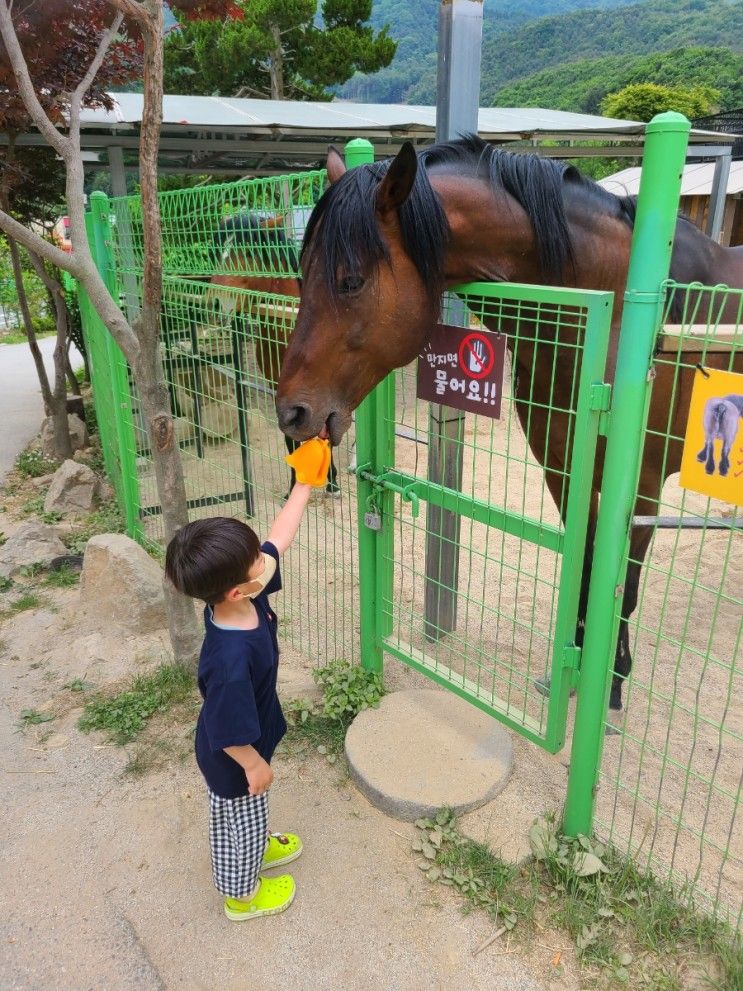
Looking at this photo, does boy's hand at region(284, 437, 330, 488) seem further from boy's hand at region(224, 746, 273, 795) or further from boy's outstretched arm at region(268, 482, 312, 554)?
boy's hand at region(224, 746, 273, 795)

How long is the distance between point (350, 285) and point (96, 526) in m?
3.39

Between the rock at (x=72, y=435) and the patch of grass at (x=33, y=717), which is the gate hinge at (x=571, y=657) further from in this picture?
the rock at (x=72, y=435)

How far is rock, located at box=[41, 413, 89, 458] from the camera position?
601cm

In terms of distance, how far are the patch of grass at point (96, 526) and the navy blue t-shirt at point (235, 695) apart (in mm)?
2745

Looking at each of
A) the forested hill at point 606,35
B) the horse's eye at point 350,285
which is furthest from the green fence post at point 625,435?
the forested hill at point 606,35

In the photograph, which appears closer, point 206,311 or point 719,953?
point 719,953

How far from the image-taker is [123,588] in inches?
130

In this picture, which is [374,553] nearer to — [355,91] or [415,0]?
[355,91]

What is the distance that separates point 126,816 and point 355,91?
6927cm

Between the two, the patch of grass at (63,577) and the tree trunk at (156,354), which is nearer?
the tree trunk at (156,354)

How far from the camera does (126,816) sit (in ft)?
7.33

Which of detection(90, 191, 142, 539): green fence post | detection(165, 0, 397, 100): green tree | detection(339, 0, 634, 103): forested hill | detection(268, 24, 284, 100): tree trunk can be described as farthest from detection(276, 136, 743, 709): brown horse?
detection(339, 0, 634, 103): forested hill

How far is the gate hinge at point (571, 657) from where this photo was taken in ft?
5.97

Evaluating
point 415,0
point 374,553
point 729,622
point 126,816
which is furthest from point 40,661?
point 415,0
